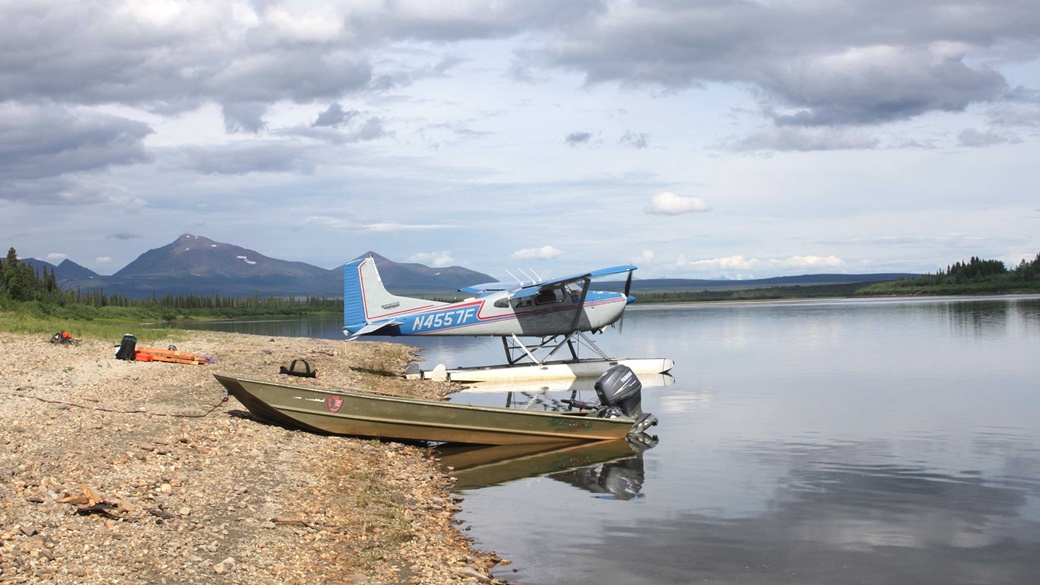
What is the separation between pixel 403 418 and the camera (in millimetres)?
14664

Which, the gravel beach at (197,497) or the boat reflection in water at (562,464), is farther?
the boat reflection in water at (562,464)

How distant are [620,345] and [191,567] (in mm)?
36271

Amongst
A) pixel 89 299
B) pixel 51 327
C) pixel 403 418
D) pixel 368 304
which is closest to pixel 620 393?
pixel 403 418

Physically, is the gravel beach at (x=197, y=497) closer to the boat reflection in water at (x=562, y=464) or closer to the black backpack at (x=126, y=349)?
the boat reflection in water at (x=562, y=464)

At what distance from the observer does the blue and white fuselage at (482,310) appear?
25031 mm

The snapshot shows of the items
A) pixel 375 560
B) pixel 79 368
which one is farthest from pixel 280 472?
pixel 79 368

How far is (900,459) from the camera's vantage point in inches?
568

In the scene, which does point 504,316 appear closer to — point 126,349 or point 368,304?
point 368,304

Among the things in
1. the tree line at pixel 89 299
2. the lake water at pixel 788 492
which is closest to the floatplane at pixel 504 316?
the lake water at pixel 788 492

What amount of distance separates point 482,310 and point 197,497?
16.4m

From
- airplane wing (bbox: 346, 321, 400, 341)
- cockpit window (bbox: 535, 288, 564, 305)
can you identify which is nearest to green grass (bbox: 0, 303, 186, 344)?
airplane wing (bbox: 346, 321, 400, 341)

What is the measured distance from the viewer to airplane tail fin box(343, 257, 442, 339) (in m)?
25.1

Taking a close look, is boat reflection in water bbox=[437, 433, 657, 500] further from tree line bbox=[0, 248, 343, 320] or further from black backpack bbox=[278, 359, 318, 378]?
tree line bbox=[0, 248, 343, 320]

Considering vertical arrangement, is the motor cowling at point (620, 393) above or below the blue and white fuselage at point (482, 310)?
below
